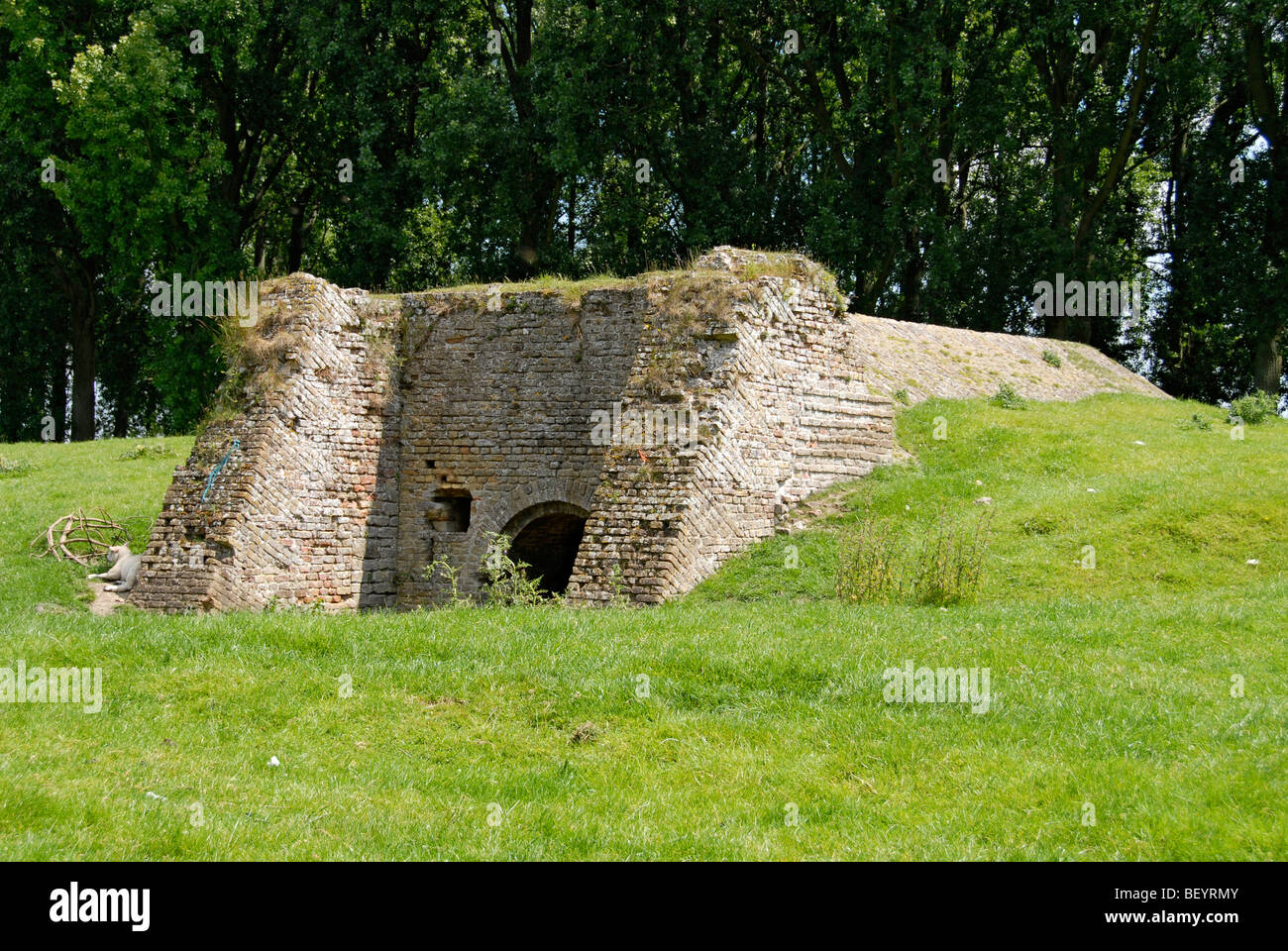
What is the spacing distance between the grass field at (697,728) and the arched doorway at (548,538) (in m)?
3.77

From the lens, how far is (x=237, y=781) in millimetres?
7066

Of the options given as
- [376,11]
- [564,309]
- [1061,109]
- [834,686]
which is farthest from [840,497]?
[376,11]

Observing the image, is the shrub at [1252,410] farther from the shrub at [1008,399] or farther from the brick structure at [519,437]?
the brick structure at [519,437]

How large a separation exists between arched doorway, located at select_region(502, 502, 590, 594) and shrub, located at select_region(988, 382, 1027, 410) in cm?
833

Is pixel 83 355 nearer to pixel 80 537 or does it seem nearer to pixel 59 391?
pixel 59 391

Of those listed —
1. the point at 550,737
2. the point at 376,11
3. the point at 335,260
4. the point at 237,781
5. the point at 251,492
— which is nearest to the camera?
the point at 237,781

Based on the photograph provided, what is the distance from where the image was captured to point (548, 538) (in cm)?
1758

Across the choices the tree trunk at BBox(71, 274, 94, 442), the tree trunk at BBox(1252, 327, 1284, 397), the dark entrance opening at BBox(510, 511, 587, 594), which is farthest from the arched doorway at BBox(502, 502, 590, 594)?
the tree trunk at BBox(71, 274, 94, 442)

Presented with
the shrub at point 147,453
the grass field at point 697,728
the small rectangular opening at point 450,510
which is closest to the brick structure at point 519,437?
the small rectangular opening at point 450,510

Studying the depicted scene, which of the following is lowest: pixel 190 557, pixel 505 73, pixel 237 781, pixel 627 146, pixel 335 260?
pixel 237 781

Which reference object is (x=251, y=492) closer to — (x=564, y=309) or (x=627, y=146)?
(x=564, y=309)

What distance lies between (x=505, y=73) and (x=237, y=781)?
2835 cm

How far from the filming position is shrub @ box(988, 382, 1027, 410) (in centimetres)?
2081

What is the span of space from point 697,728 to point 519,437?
9.04m
